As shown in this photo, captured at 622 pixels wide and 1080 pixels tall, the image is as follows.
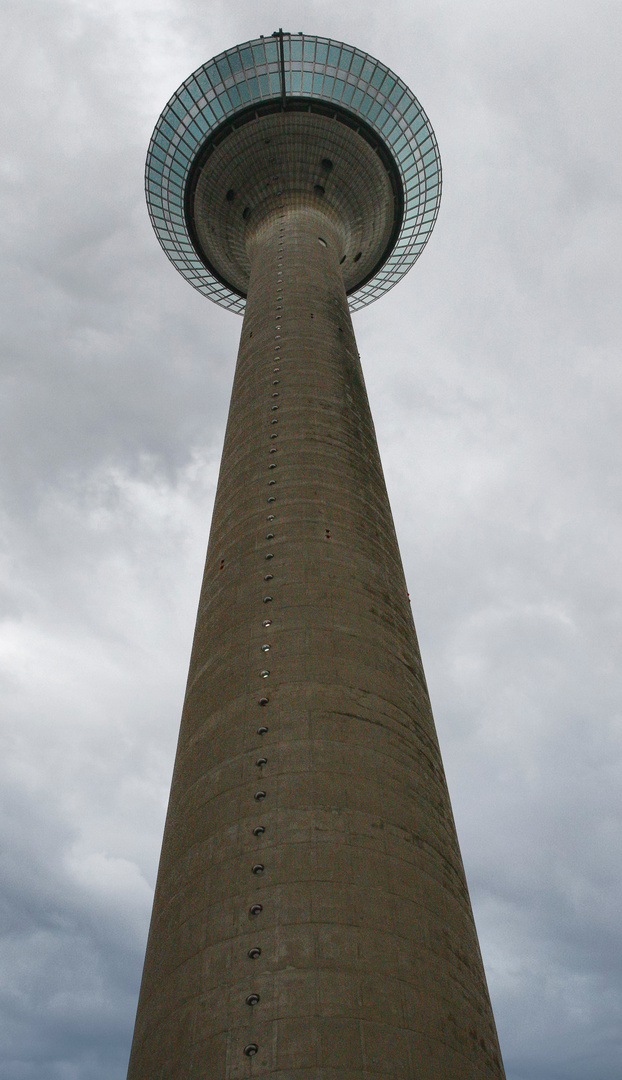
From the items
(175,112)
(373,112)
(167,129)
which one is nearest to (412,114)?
(373,112)

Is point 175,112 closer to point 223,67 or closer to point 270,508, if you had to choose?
point 223,67

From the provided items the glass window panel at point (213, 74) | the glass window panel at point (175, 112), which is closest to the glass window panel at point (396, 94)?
the glass window panel at point (213, 74)

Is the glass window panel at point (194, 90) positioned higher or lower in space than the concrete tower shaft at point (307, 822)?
higher

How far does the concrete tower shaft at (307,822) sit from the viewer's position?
593 inches

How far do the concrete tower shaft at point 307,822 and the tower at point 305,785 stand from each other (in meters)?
0.04

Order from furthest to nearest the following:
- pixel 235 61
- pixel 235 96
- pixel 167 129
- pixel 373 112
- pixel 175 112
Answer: pixel 167 129
pixel 175 112
pixel 373 112
pixel 235 61
pixel 235 96

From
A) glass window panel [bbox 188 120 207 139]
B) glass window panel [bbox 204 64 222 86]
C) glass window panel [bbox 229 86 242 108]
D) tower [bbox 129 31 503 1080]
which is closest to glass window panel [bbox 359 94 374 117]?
glass window panel [bbox 229 86 242 108]

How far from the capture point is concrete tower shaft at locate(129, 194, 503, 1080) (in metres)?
15.1

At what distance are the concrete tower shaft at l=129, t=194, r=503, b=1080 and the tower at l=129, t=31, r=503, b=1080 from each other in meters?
0.04

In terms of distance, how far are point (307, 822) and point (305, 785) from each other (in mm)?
890

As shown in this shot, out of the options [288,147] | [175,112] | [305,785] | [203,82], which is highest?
[203,82]

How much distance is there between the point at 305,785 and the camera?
1845 cm

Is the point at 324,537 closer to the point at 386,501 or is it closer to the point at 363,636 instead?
the point at 363,636

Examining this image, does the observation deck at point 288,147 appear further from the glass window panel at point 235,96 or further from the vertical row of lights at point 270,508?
the vertical row of lights at point 270,508
